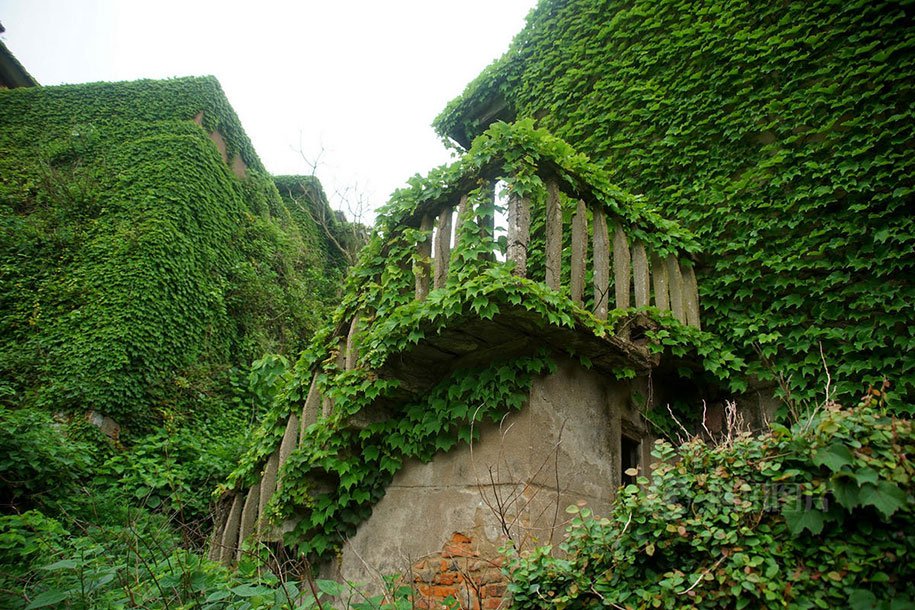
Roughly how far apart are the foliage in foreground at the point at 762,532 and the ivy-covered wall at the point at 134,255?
26.7 ft

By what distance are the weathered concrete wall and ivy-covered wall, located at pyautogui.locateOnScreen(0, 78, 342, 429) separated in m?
6.27

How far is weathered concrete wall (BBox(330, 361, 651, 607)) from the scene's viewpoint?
3.93m

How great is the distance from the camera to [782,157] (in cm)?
514

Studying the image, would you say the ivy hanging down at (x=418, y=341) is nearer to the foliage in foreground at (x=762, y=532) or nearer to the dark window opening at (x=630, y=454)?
the dark window opening at (x=630, y=454)

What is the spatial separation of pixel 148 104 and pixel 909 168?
14.3 meters

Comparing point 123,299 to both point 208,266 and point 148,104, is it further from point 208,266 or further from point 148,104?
point 148,104

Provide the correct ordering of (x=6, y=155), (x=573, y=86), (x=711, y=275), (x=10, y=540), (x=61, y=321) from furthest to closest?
(x=6, y=155)
(x=61, y=321)
(x=573, y=86)
(x=711, y=275)
(x=10, y=540)

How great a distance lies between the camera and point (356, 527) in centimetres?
474

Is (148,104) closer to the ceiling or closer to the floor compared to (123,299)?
closer to the ceiling

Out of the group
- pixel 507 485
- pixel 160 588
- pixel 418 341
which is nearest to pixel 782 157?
pixel 418 341

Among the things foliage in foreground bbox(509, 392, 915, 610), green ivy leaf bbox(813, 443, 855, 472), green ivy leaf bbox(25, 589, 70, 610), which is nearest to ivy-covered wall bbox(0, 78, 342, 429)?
green ivy leaf bbox(25, 589, 70, 610)

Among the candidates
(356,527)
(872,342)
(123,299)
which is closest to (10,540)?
(356,527)

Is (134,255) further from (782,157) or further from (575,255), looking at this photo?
(782,157)

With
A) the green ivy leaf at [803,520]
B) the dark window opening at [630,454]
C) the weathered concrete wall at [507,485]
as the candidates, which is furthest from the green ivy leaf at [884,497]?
the dark window opening at [630,454]
